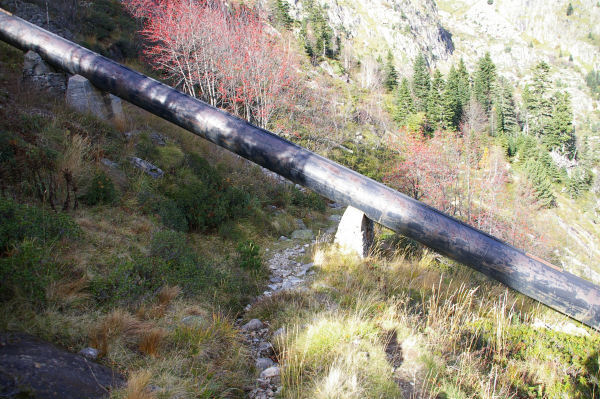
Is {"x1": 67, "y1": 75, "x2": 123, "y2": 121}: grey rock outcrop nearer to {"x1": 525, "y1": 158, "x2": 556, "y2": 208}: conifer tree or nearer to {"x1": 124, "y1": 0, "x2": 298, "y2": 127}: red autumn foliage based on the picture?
{"x1": 124, "y1": 0, "x2": 298, "y2": 127}: red autumn foliage

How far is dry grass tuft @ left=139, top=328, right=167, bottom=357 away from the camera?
2163 millimetres

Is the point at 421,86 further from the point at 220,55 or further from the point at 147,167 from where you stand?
the point at 147,167

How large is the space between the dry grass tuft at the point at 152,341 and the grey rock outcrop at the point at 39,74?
6400 millimetres

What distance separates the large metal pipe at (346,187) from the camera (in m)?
3.32

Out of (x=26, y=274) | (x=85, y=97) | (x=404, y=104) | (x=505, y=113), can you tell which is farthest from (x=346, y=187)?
(x=505, y=113)

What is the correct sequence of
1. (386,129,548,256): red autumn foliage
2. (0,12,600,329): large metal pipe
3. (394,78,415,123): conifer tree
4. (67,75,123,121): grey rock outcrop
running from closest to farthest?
(0,12,600,329): large metal pipe
(67,75,123,121): grey rock outcrop
(386,129,548,256): red autumn foliage
(394,78,415,123): conifer tree

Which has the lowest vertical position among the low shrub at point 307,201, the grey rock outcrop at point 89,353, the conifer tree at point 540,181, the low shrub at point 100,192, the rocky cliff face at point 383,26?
the conifer tree at point 540,181

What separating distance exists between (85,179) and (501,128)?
5420 centimetres

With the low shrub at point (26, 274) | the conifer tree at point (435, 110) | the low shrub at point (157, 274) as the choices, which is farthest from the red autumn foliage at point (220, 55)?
the conifer tree at point (435, 110)

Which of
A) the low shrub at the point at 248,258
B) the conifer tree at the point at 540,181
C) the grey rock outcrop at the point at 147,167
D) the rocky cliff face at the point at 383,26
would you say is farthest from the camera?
the rocky cliff face at the point at 383,26

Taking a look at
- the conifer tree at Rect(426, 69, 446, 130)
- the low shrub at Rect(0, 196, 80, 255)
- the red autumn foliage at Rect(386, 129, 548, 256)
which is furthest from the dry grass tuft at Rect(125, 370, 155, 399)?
the conifer tree at Rect(426, 69, 446, 130)

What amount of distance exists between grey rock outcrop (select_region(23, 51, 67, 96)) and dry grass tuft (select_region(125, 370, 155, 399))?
6821mm

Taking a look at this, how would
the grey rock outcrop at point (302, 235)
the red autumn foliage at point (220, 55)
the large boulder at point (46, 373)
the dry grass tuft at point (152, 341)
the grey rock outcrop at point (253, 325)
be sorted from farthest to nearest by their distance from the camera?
the red autumn foliage at point (220, 55) < the grey rock outcrop at point (302, 235) < the grey rock outcrop at point (253, 325) < the dry grass tuft at point (152, 341) < the large boulder at point (46, 373)

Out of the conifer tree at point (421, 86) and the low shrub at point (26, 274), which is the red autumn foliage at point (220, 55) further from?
the conifer tree at point (421, 86)
